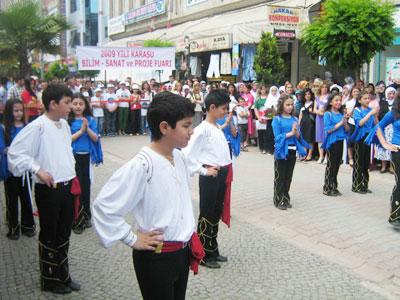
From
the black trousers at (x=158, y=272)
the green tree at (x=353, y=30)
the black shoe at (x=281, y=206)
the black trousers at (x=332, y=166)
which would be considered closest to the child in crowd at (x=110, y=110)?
the green tree at (x=353, y=30)

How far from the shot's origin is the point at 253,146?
14.7 meters

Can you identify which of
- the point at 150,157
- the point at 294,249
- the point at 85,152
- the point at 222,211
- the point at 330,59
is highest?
the point at 330,59

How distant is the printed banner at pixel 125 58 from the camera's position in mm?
Result: 17797

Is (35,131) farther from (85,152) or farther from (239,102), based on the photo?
(239,102)

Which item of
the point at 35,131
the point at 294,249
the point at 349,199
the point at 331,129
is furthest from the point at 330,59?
the point at 35,131

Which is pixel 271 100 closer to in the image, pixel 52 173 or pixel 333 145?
pixel 333 145

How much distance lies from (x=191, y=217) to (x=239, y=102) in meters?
11.4

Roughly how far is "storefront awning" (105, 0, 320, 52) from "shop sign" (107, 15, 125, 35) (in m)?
14.4

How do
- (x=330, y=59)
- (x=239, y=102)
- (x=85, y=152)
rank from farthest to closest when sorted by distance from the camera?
(x=239, y=102) → (x=330, y=59) → (x=85, y=152)

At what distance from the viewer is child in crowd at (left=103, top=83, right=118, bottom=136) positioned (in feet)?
55.7

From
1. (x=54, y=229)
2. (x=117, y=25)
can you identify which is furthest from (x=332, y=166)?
(x=117, y=25)

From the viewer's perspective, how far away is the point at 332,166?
840 centimetres

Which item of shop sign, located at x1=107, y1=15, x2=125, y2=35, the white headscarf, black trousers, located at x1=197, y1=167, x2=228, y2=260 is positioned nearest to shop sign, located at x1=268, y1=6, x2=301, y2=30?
the white headscarf

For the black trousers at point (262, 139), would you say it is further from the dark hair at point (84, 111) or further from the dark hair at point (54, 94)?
the dark hair at point (54, 94)
